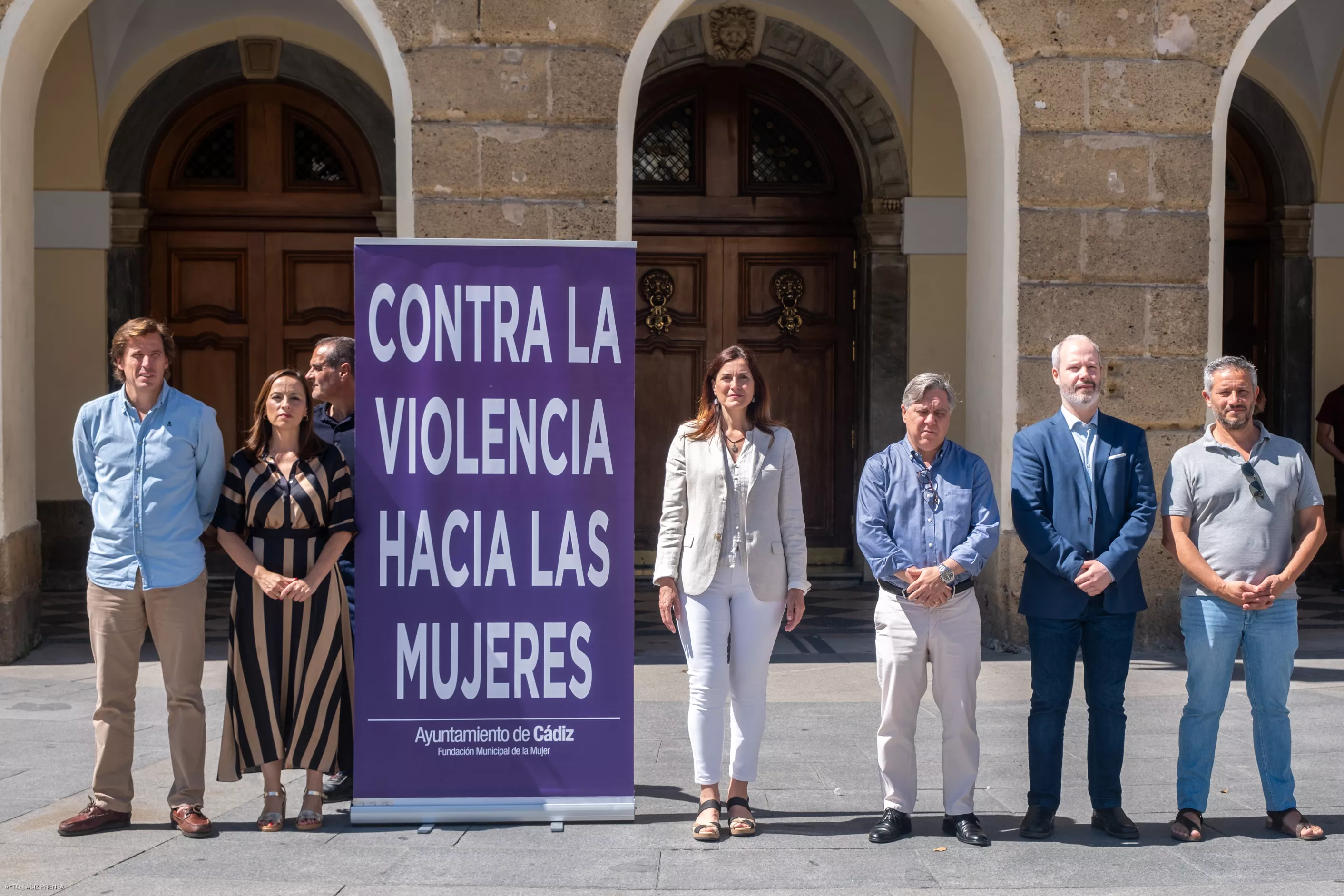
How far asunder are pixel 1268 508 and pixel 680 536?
199 centimetres

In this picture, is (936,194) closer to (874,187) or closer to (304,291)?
(874,187)

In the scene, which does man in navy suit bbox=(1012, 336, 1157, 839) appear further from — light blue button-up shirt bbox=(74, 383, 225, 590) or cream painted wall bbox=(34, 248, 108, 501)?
cream painted wall bbox=(34, 248, 108, 501)

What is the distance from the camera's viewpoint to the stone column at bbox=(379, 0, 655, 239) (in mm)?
8102

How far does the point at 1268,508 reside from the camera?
4996 millimetres

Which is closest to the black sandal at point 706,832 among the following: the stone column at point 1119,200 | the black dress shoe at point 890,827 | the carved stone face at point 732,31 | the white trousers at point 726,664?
the white trousers at point 726,664

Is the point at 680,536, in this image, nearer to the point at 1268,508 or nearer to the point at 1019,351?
the point at 1268,508

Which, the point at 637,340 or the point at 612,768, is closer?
the point at 612,768

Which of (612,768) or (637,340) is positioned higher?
(637,340)

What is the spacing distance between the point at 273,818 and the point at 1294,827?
3418 millimetres

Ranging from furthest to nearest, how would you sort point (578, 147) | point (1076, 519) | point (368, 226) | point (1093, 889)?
1. point (368, 226)
2. point (578, 147)
3. point (1076, 519)
4. point (1093, 889)

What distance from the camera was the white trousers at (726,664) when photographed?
4914 mm

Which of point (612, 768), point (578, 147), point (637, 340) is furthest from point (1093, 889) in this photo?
point (637, 340)

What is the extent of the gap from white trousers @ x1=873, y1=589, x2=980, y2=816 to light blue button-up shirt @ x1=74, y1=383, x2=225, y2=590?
2.34m

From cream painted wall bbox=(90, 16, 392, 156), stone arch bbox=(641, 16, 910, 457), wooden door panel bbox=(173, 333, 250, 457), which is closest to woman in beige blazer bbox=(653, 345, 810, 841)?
stone arch bbox=(641, 16, 910, 457)
